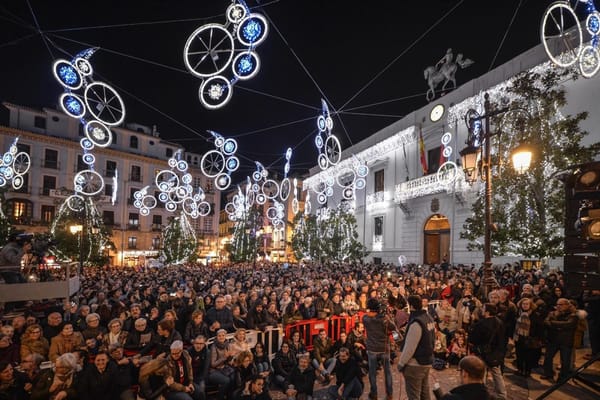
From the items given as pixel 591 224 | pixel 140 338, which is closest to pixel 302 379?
pixel 140 338

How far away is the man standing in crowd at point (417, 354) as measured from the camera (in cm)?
486

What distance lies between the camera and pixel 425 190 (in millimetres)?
24062

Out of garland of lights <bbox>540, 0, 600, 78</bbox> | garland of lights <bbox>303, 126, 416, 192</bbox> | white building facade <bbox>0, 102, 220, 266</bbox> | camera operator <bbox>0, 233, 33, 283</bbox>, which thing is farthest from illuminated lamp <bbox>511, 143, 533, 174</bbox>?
white building facade <bbox>0, 102, 220, 266</bbox>

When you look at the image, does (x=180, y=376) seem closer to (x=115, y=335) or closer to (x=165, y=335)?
(x=165, y=335)

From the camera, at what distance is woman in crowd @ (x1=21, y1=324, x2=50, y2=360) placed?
6.29 m

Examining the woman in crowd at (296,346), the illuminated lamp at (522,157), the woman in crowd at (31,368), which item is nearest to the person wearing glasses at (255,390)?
the woman in crowd at (296,346)

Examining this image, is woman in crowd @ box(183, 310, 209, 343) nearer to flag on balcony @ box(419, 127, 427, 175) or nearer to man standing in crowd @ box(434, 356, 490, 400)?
man standing in crowd @ box(434, 356, 490, 400)

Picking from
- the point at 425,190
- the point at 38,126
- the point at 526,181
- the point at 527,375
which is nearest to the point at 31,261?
the point at 527,375

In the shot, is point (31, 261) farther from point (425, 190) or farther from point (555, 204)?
point (425, 190)

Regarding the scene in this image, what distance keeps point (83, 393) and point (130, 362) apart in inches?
32.9

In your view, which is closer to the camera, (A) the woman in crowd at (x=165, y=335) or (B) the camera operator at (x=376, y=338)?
(B) the camera operator at (x=376, y=338)

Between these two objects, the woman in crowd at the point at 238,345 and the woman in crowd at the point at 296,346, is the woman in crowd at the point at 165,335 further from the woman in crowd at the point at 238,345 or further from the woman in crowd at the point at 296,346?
the woman in crowd at the point at 296,346

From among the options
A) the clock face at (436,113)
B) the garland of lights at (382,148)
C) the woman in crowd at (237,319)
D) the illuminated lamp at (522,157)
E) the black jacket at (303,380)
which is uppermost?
the clock face at (436,113)

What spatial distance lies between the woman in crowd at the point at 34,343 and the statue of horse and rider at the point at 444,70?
76.6 ft
